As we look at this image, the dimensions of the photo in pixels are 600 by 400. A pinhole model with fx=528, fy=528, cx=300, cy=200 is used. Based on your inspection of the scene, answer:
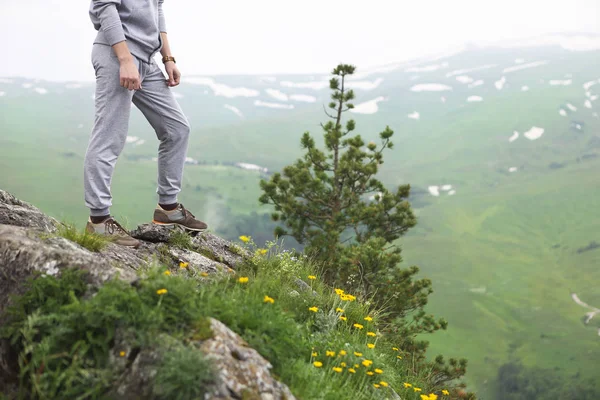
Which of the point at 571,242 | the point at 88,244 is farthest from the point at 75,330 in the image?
the point at 571,242

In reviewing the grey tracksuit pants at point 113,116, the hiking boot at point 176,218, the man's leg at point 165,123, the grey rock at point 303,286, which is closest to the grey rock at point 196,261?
the hiking boot at point 176,218

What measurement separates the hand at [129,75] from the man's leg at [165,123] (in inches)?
18.2

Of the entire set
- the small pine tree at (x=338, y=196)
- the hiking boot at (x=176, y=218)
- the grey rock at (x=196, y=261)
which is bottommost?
the small pine tree at (x=338, y=196)

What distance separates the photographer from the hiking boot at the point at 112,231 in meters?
4.88

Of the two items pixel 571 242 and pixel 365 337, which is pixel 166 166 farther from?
pixel 571 242

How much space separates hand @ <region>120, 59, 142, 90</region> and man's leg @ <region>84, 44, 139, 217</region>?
149mm

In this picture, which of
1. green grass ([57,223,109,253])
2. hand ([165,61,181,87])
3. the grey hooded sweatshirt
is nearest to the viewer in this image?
green grass ([57,223,109,253])

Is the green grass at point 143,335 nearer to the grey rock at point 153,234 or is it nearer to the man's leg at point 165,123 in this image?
the man's leg at point 165,123

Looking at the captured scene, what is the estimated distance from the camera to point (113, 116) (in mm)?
4656

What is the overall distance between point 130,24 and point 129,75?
67 centimetres

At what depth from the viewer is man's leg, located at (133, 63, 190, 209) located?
16.8 feet

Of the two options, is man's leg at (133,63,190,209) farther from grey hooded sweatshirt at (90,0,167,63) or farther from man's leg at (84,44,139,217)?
man's leg at (84,44,139,217)

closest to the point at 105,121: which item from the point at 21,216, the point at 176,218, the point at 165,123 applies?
the point at 165,123

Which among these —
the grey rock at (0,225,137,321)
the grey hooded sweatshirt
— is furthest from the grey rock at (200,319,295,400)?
the grey hooded sweatshirt
